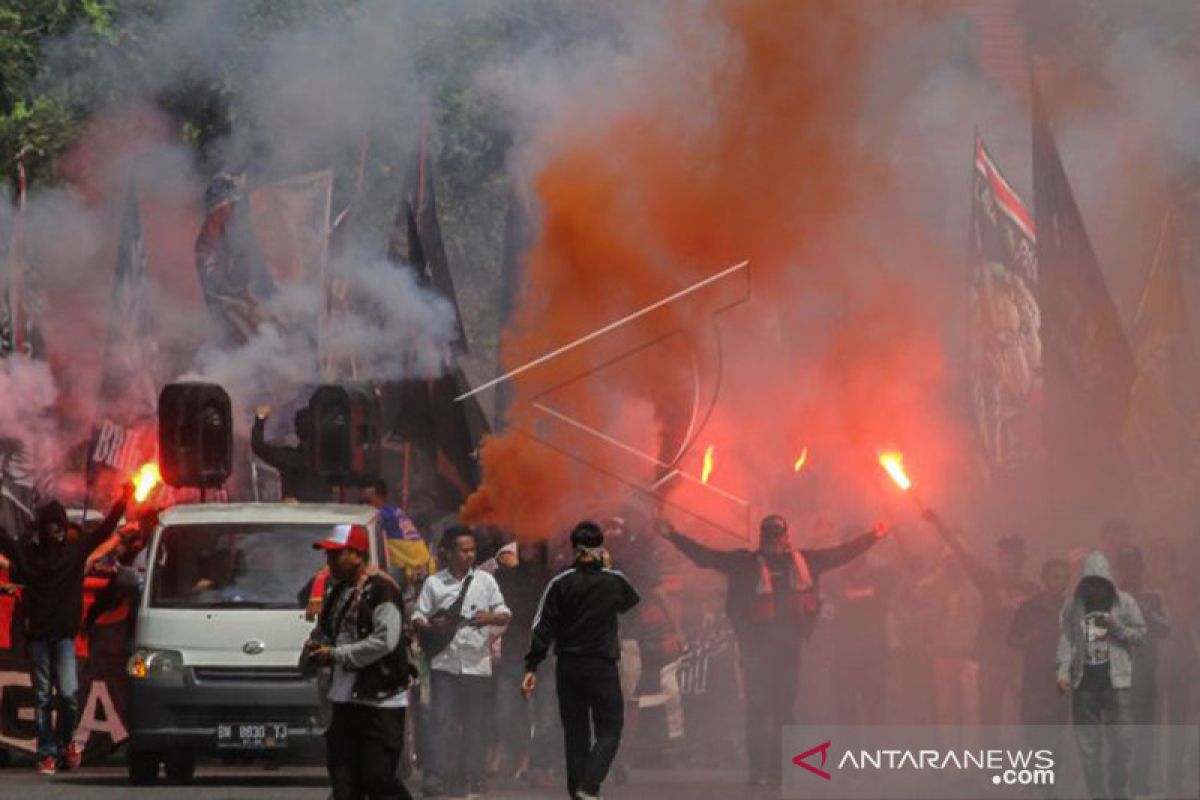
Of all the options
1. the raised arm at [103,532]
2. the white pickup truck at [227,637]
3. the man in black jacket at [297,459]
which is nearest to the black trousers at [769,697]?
the white pickup truck at [227,637]

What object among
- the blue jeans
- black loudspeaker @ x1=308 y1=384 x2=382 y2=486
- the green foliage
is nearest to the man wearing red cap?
the blue jeans

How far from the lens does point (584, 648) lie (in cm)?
1560

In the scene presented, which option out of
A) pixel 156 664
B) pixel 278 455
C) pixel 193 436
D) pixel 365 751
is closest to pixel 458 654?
pixel 156 664

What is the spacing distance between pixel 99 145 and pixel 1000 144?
10.0 m

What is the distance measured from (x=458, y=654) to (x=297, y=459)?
5776mm

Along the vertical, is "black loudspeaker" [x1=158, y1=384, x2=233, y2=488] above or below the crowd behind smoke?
below

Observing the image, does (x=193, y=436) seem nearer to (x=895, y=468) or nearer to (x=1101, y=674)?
(x=895, y=468)

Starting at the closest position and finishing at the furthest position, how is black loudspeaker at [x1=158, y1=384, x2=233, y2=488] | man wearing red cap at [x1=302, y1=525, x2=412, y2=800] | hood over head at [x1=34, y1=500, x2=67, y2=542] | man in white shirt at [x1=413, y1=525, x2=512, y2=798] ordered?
man wearing red cap at [x1=302, y1=525, x2=412, y2=800], man in white shirt at [x1=413, y1=525, x2=512, y2=798], hood over head at [x1=34, y1=500, x2=67, y2=542], black loudspeaker at [x1=158, y1=384, x2=233, y2=488]

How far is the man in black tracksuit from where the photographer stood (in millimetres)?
Answer: 15555

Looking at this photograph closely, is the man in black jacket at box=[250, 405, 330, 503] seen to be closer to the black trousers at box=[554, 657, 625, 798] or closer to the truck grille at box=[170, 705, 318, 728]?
the truck grille at box=[170, 705, 318, 728]

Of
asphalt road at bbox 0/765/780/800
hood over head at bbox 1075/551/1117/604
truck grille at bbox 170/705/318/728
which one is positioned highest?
hood over head at bbox 1075/551/1117/604

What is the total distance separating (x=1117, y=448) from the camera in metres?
23.6

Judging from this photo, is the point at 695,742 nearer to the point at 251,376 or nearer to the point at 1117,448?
the point at 1117,448
